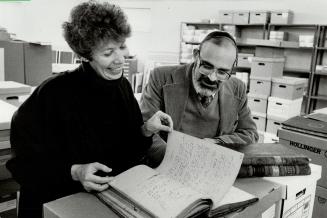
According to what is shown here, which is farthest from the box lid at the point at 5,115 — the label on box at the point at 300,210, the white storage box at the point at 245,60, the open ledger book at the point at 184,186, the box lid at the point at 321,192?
the white storage box at the point at 245,60

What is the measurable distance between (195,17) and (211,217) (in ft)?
21.0

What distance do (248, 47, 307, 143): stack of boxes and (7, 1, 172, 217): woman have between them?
11.7 ft

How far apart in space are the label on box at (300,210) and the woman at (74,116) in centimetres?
48

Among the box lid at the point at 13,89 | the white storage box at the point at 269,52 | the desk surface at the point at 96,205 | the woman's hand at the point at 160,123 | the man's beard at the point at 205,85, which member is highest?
the white storage box at the point at 269,52

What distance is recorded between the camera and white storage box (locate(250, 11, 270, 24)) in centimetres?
533

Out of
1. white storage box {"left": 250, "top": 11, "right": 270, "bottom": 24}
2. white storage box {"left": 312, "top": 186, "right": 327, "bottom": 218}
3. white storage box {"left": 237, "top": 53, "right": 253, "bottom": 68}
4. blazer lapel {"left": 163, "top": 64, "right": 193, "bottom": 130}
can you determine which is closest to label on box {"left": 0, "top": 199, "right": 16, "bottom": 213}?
blazer lapel {"left": 163, "top": 64, "right": 193, "bottom": 130}

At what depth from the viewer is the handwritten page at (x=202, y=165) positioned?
32.1 inches

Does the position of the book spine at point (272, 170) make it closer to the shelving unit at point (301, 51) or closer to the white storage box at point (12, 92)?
the white storage box at point (12, 92)

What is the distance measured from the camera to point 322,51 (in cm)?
514

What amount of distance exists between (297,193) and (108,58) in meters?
0.75

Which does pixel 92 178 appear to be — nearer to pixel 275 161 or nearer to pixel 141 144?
pixel 141 144

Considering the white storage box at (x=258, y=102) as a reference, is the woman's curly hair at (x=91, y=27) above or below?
above

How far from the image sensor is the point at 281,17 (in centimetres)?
A: 522

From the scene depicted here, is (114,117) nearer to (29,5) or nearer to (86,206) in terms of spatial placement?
(86,206)
